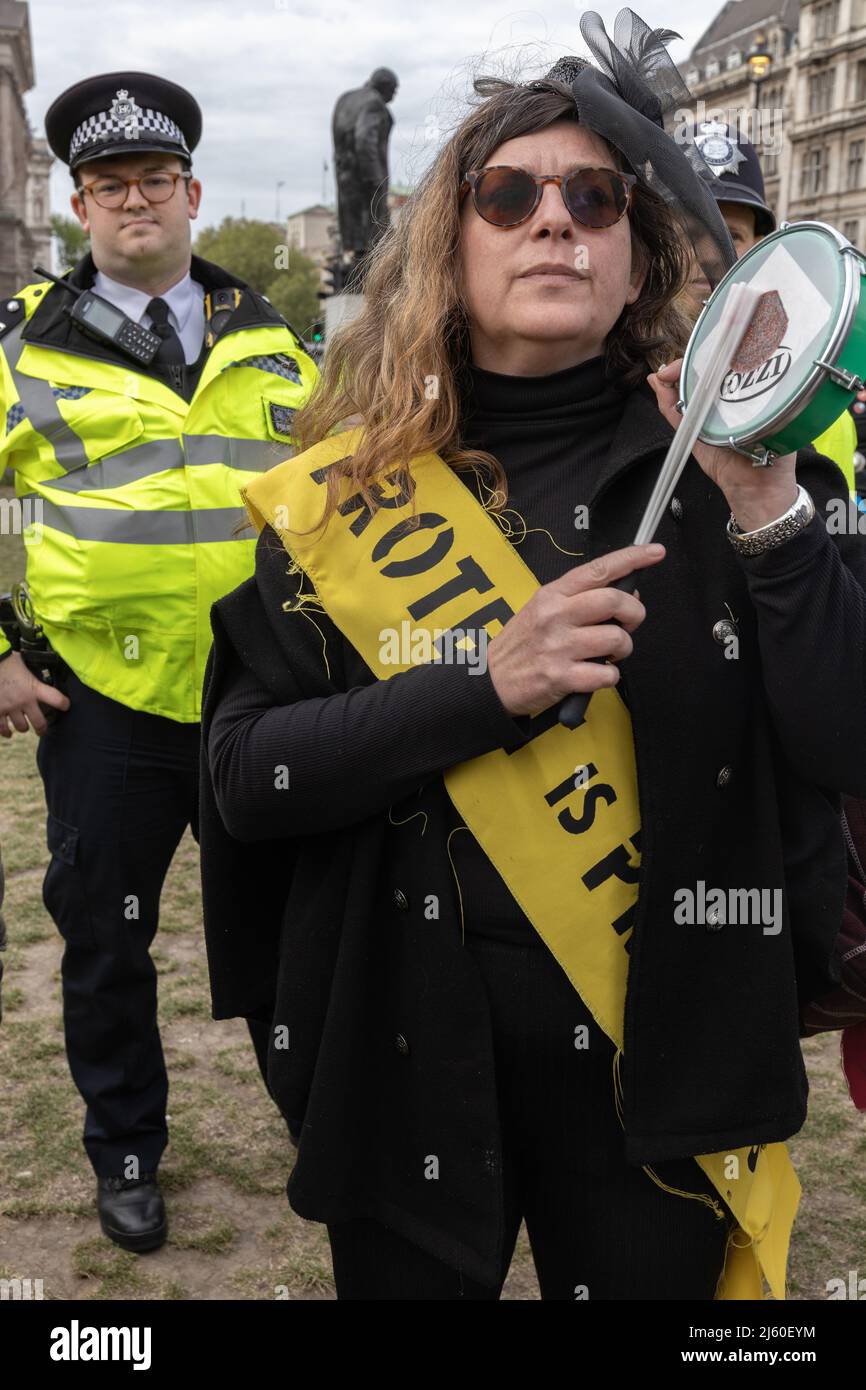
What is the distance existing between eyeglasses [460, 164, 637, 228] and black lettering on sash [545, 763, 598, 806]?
0.72m

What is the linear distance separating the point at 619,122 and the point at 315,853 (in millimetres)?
1049

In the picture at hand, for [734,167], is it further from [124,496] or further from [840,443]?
[124,496]

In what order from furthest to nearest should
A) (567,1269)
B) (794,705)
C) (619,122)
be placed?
(567,1269)
(619,122)
(794,705)

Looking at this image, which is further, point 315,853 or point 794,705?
point 315,853

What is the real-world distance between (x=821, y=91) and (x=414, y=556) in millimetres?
60369

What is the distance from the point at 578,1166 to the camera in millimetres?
1779

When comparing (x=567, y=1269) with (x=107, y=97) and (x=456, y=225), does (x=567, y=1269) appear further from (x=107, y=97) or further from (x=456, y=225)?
(x=107, y=97)

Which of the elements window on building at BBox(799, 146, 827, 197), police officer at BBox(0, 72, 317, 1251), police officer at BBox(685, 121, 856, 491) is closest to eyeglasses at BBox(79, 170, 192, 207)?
police officer at BBox(0, 72, 317, 1251)

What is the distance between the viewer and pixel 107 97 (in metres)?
3.30

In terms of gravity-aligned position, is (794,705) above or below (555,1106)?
above

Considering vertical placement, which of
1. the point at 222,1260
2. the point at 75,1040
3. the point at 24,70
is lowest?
the point at 222,1260

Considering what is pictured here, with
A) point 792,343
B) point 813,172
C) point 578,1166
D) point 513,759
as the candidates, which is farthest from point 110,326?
point 813,172

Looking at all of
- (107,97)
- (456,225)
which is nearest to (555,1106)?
(456,225)

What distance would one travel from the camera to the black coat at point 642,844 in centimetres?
165
